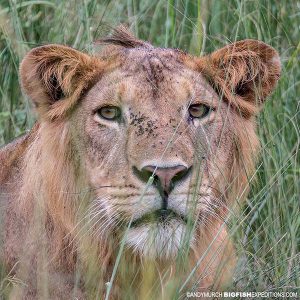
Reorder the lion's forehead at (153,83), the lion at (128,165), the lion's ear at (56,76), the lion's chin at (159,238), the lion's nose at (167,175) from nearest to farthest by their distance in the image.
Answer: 1. the lion's nose at (167,175)
2. the lion's chin at (159,238)
3. the lion at (128,165)
4. the lion's forehead at (153,83)
5. the lion's ear at (56,76)

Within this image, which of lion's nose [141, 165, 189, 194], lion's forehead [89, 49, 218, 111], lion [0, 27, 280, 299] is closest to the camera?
lion's nose [141, 165, 189, 194]

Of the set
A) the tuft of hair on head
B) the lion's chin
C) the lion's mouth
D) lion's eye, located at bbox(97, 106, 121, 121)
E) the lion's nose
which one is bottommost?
the lion's chin

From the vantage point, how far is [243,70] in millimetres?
4406

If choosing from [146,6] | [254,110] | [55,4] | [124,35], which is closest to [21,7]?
[55,4]

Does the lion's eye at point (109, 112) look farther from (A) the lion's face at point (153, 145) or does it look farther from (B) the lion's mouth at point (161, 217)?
(B) the lion's mouth at point (161, 217)

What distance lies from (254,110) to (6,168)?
1.31m

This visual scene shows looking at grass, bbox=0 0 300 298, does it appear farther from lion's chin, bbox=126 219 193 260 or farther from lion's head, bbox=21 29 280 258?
lion's chin, bbox=126 219 193 260

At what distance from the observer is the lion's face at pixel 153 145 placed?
3.69m

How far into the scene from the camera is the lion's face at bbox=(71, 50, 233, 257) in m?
3.69

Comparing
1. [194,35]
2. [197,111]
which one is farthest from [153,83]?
[194,35]

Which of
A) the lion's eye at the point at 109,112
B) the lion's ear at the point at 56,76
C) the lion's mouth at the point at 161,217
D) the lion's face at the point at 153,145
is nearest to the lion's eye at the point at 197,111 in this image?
the lion's face at the point at 153,145

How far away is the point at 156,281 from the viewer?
162 inches

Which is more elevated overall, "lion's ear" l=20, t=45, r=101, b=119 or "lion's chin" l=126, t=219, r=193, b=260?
"lion's ear" l=20, t=45, r=101, b=119

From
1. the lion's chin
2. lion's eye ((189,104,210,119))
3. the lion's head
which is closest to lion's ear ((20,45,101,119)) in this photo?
the lion's head
